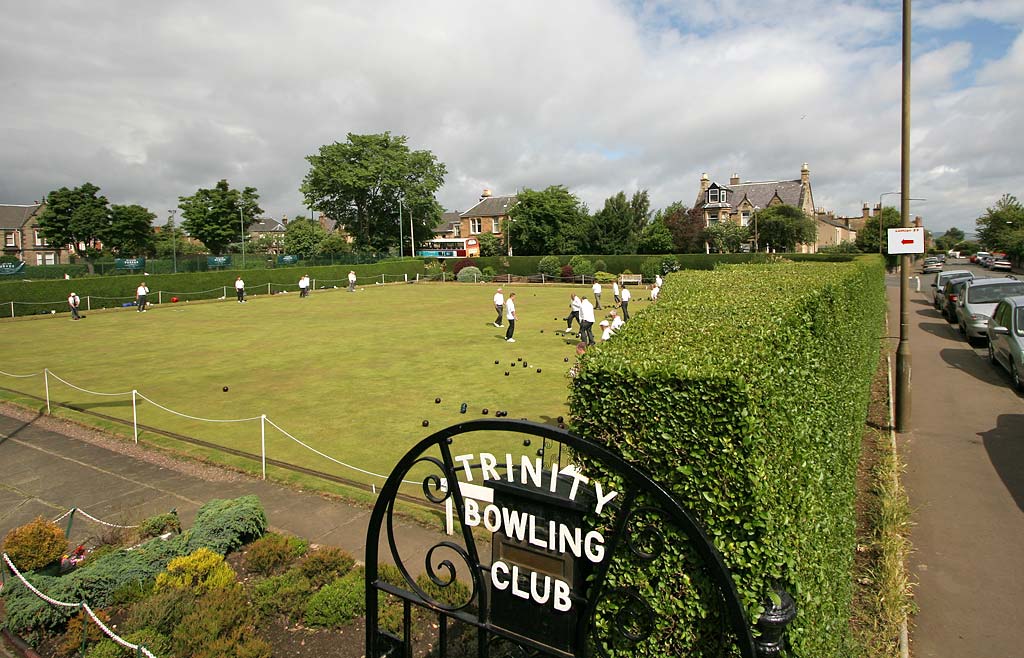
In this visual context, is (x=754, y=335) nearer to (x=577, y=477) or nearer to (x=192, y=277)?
(x=577, y=477)

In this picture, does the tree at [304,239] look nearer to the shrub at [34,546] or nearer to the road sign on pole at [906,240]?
the road sign on pole at [906,240]

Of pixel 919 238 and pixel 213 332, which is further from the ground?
pixel 919 238

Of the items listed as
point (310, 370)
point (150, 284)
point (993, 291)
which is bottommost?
point (310, 370)

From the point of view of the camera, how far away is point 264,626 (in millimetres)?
5840

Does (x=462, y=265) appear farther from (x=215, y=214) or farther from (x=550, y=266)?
(x=215, y=214)

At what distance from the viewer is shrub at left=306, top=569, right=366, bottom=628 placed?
19.0 ft

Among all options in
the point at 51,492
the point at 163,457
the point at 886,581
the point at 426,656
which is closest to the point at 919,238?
the point at 886,581

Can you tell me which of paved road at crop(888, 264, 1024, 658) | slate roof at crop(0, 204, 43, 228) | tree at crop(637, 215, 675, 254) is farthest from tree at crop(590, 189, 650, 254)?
slate roof at crop(0, 204, 43, 228)

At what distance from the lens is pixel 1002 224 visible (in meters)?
77.8

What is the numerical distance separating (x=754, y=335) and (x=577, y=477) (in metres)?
2.00

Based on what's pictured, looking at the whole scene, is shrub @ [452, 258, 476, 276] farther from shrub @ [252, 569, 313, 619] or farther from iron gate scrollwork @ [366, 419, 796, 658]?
iron gate scrollwork @ [366, 419, 796, 658]

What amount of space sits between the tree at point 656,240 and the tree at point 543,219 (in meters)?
9.30

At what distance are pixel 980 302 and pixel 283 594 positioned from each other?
2428cm

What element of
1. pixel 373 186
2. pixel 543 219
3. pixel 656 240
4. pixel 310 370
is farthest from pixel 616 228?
pixel 310 370
